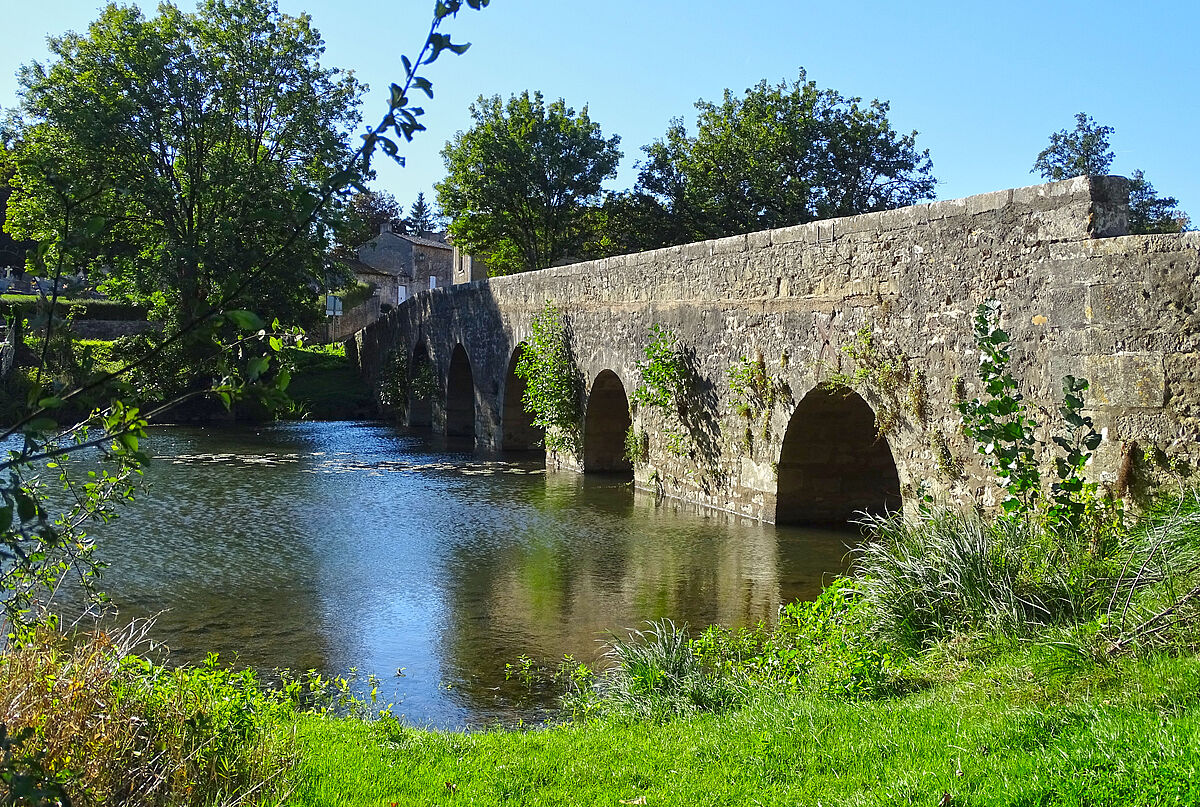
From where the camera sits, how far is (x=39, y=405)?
193 centimetres

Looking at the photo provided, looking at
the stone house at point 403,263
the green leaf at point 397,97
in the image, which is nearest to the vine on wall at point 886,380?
the green leaf at point 397,97

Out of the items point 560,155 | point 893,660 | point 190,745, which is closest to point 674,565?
point 893,660

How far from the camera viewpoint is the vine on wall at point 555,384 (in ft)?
48.2

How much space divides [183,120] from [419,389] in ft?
26.5

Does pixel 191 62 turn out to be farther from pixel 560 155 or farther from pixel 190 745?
pixel 190 745

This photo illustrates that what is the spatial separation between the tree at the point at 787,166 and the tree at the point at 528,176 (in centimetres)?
242

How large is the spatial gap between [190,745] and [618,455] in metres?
11.4

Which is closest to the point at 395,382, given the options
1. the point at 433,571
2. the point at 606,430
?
the point at 606,430

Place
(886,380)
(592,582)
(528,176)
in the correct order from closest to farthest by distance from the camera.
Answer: (592,582) → (886,380) → (528,176)

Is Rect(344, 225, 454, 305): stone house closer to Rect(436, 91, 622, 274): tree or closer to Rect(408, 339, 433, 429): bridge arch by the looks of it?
Rect(436, 91, 622, 274): tree

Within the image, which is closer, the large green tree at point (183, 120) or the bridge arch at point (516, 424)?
the bridge arch at point (516, 424)

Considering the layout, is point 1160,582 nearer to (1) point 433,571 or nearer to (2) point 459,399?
(1) point 433,571

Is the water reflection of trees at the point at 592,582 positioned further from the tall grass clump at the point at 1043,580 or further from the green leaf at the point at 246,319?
the green leaf at the point at 246,319

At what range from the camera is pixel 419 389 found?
22.8 meters
